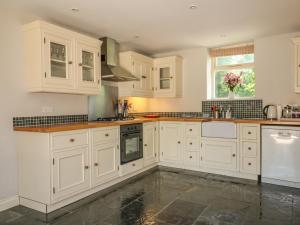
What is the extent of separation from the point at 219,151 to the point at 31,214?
9.19ft

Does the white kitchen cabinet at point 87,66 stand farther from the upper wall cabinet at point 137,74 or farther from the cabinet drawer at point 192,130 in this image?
the cabinet drawer at point 192,130

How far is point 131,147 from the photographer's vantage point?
3.66 meters

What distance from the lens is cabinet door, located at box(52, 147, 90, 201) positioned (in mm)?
2500

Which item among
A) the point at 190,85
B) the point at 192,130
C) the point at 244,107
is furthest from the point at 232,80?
the point at 192,130

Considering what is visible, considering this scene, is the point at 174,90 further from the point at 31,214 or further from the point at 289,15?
the point at 31,214

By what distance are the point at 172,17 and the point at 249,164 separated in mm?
2460

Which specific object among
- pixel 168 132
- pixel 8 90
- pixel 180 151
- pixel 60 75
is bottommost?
pixel 180 151

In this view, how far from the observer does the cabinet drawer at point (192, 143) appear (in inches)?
157

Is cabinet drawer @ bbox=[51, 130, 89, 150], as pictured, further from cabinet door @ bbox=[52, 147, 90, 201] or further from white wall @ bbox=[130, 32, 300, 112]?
white wall @ bbox=[130, 32, 300, 112]

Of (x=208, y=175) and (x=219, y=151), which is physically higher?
(x=219, y=151)

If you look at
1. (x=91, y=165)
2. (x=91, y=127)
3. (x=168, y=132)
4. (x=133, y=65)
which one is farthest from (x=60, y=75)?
(x=168, y=132)

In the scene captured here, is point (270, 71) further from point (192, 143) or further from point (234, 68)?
point (192, 143)

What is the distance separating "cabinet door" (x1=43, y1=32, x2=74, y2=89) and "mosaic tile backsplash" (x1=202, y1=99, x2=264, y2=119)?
273 centimetres

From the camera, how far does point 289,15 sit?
303 cm
